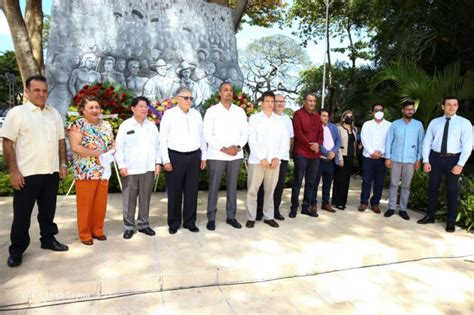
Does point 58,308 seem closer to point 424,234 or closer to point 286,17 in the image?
point 424,234

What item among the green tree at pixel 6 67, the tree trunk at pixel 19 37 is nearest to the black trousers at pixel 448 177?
the tree trunk at pixel 19 37

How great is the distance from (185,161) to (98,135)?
981 mm

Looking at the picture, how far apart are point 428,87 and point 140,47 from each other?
5.84m

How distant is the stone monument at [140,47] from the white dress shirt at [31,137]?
445cm

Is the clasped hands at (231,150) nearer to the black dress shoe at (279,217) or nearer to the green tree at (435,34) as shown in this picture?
the black dress shoe at (279,217)

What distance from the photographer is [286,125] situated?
495 centimetres

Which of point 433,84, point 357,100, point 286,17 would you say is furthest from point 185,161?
point 286,17

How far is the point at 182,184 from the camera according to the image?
430 centimetres

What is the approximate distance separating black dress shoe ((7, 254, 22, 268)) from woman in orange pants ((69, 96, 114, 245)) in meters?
0.64

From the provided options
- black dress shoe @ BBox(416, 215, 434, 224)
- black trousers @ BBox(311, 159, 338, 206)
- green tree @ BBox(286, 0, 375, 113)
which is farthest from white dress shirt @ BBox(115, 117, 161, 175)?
green tree @ BBox(286, 0, 375, 113)

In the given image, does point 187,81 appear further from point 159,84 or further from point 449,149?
point 449,149

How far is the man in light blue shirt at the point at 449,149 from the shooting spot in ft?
15.2

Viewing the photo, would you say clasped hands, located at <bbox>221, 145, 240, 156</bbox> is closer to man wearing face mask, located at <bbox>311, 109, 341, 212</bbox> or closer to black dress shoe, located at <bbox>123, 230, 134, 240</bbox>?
black dress shoe, located at <bbox>123, 230, 134, 240</bbox>

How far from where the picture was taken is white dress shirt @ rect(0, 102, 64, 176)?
127 inches
